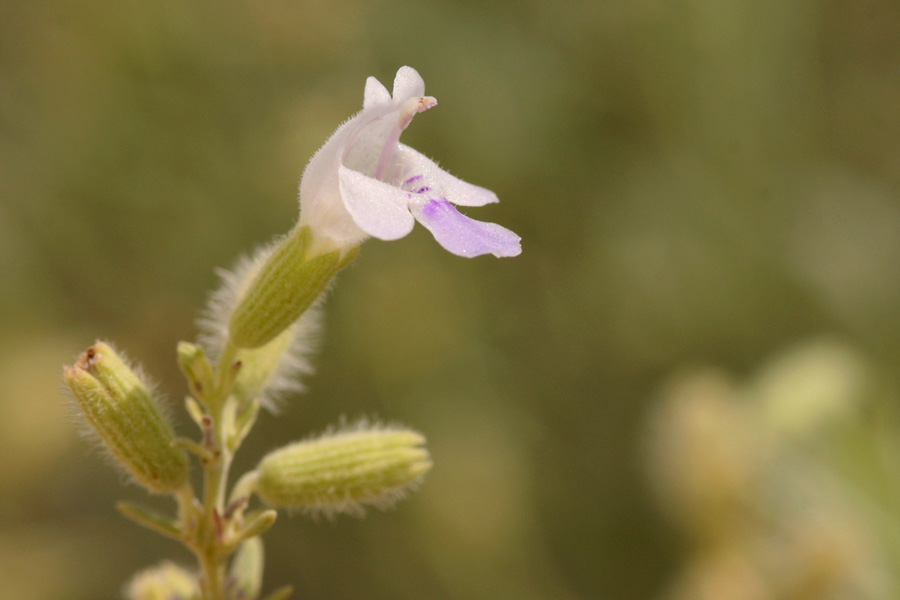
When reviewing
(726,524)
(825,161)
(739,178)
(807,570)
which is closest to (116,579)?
(726,524)

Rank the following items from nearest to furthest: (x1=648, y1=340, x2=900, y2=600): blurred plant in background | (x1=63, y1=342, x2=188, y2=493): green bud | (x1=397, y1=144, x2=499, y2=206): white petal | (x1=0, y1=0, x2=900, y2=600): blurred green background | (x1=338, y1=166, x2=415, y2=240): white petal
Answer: (x1=338, y1=166, x2=415, y2=240): white petal < (x1=63, y1=342, x2=188, y2=493): green bud < (x1=397, y1=144, x2=499, y2=206): white petal < (x1=648, y1=340, x2=900, y2=600): blurred plant in background < (x1=0, y1=0, x2=900, y2=600): blurred green background

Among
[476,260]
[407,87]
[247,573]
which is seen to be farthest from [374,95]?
[476,260]

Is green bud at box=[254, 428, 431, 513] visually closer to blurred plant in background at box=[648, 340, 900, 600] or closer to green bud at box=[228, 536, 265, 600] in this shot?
green bud at box=[228, 536, 265, 600]

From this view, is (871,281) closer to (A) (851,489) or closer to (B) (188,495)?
(A) (851,489)

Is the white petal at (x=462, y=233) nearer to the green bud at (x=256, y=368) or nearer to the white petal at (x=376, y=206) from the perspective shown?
the white petal at (x=376, y=206)

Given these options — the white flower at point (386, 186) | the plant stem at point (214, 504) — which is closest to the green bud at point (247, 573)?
the plant stem at point (214, 504)

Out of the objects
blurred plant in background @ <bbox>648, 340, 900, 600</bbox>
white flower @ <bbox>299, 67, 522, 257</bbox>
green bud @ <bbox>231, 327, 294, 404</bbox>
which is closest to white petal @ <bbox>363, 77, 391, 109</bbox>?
white flower @ <bbox>299, 67, 522, 257</bbox>

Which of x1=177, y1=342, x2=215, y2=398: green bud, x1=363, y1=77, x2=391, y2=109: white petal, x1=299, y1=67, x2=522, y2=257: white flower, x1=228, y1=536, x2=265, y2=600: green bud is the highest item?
x1=363, y1=77, x2=391, y2=109: white petal
